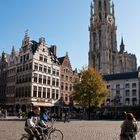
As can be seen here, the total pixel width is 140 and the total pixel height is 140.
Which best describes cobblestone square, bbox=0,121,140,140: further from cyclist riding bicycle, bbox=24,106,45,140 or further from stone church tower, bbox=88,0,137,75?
stone church tower, bbox=88,0,137,75

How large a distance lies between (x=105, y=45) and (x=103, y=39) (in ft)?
10.2

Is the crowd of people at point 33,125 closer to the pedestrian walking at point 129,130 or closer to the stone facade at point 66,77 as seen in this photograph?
the pedestrian walking at point 129,130

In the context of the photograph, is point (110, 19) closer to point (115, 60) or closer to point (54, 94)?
point (115, 60)

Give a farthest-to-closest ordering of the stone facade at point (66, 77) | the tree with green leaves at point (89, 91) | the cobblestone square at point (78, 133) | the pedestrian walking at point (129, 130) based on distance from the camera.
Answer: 1. the stone facade at point (66, 77)
2. the tree with green leaves at point (89, 91)
3. the cobblestone square at point (78, 133)
4. the pedestrian walking at point (129, 130)

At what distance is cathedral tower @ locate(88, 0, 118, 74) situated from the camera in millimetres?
124062

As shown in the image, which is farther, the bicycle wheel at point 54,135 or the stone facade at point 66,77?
the stone facade at point 66,77

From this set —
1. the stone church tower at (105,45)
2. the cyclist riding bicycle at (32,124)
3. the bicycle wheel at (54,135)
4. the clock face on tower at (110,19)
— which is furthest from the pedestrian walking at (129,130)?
the clock face on tower at (110,19)

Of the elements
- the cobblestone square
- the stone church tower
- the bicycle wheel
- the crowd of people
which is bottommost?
the cobblestone square

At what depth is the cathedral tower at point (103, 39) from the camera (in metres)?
124

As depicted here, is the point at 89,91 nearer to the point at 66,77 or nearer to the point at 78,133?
the point at 66,77

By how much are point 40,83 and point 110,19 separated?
82.8m

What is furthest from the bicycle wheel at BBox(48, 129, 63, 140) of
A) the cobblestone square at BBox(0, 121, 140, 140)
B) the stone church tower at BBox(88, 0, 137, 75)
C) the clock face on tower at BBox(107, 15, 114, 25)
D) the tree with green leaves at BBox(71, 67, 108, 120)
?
the clock face on tower at BBox(107, 15, 114, 25)

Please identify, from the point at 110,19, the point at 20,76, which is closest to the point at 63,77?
the point at 20,76

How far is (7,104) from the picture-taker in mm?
69062
